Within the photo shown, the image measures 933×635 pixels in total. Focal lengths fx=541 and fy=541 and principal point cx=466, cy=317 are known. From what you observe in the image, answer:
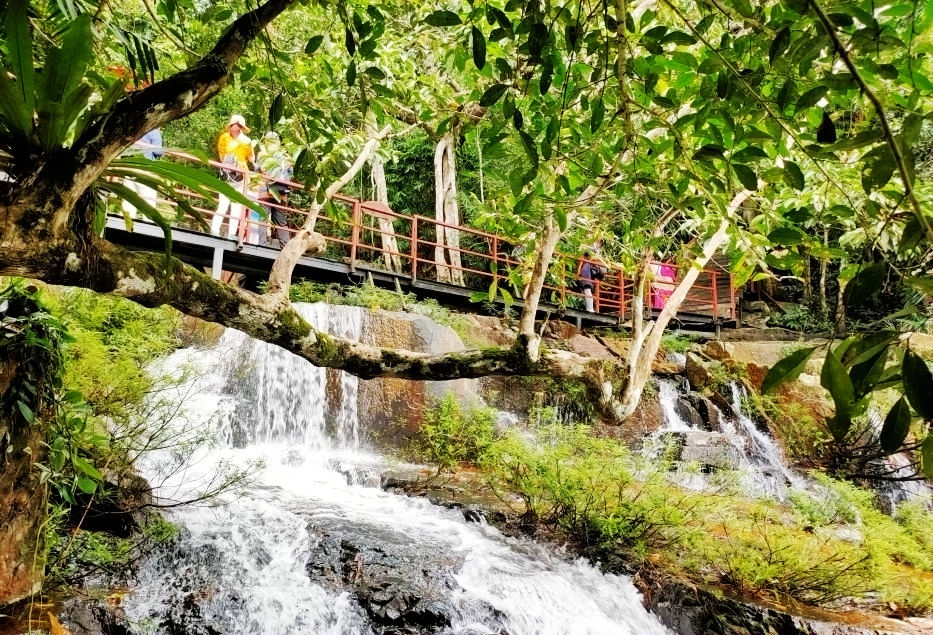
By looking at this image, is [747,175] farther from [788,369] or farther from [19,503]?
[19,503]

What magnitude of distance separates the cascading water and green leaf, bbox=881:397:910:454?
3.08m


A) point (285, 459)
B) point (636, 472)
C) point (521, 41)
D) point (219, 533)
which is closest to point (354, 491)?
point (285, 459)

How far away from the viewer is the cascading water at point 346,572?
3166mm

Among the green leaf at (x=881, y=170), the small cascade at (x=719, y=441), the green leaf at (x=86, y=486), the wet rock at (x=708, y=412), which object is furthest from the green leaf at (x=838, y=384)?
the wet rock at (x=708, y=412)

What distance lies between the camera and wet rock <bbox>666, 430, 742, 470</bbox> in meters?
7.06

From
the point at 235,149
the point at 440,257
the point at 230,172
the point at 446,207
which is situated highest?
the point at 446,207

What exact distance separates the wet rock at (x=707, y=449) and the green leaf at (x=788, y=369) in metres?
6.66

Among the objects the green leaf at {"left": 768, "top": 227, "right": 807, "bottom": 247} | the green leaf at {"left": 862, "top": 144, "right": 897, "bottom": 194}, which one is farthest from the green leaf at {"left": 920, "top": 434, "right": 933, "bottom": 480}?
the green leaf at {"left": 768, "top": 227, "right": 807, "bottom": 247}

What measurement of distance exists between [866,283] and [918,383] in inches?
6.0

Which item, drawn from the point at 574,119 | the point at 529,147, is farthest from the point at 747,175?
the point at 574,119

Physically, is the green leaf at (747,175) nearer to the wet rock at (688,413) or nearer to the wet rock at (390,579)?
the wet rock at (390,579)

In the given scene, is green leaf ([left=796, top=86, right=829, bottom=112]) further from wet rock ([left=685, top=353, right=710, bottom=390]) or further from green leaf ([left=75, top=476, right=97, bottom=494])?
wet rock ([left=685, top=353, right=710, bottom=390])

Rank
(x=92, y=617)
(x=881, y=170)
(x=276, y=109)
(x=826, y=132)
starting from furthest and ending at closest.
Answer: (x=92, y=617) → (x=276, y=109) → (x=826, y=132) → (x=881, y=170)

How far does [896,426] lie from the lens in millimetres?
727
